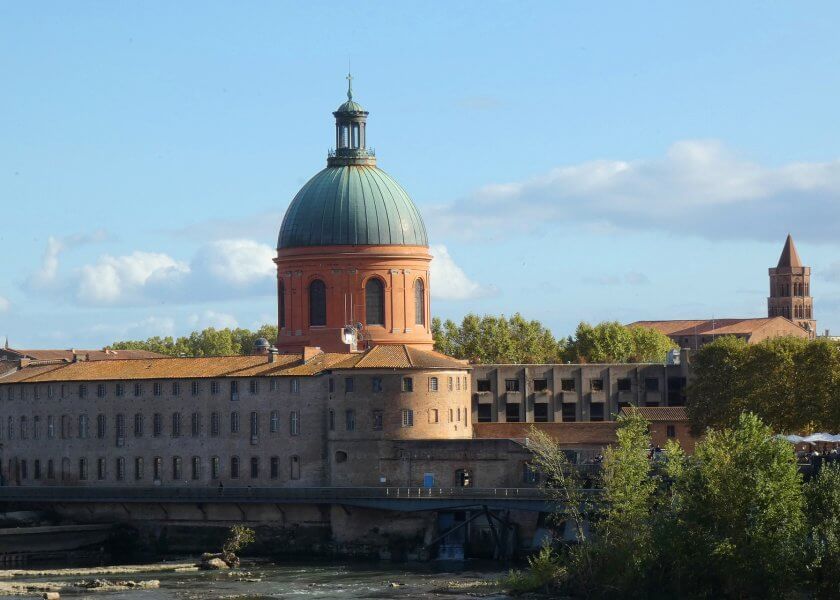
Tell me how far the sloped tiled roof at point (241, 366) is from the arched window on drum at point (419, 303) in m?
13.0

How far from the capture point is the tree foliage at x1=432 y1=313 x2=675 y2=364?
529 feet

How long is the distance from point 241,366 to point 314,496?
12.6 m

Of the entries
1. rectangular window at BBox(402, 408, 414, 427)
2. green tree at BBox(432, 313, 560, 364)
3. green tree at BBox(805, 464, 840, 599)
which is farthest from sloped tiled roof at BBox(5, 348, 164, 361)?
green tree at BBox(805, 464, 840, 599)

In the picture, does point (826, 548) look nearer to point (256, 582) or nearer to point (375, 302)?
point (256, 582)

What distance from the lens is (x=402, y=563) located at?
10112cm

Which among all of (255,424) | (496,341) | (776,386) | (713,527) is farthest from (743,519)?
(496,341)

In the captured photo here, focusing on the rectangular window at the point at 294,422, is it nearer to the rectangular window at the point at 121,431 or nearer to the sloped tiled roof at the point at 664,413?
the rectangular window at the point at 121,431

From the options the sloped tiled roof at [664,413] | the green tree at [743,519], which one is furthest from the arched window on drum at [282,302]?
the green tree at [743,519]

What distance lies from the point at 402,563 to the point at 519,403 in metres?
38.7

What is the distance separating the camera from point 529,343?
163000 millimetres

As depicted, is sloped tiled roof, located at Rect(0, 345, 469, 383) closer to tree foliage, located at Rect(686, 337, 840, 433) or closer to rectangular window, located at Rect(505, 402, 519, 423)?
tree foliage, located at Rect(686, 337, 840, 433)

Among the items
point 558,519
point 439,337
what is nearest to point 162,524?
point 558,519

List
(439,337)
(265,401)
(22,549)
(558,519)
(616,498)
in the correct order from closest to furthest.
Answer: (616,498), (558,519), (22,549), (265,401), (439,337)

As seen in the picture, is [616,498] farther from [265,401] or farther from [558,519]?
[265,401]
